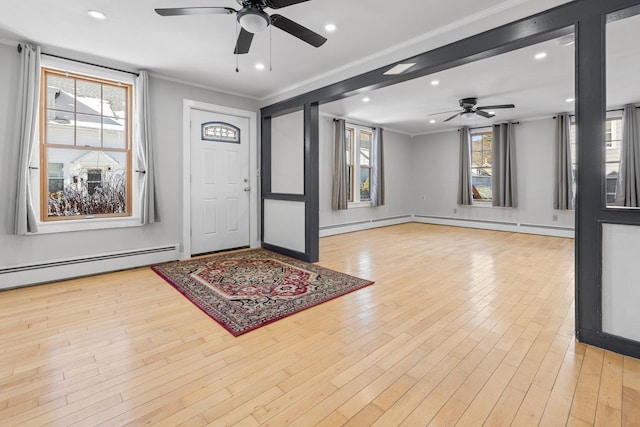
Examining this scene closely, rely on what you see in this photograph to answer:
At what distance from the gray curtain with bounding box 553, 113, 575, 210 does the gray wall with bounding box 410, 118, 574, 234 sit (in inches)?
11.0

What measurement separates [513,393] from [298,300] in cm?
187

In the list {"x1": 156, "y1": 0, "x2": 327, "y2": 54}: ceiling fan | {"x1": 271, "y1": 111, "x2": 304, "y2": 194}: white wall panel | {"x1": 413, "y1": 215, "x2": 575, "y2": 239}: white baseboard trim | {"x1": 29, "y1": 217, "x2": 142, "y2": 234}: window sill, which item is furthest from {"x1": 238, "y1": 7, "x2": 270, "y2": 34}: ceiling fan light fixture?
{"x1": 413, "y1": 215, "x2": 575, "y2": 239}: white baseboard trim

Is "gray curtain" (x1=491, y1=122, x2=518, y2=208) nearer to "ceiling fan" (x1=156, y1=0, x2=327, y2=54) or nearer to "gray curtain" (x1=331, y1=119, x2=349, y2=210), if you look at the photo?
"gray curtain" (x1=331, y1=119, x2=349, y2=210)

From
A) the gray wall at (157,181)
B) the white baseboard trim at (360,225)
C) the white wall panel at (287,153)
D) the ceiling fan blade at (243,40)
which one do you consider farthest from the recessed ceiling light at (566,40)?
the white baseboard trim at (360,225)

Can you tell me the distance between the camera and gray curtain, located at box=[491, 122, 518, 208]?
732cm

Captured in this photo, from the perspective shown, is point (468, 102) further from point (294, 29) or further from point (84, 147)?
point (84, 147)

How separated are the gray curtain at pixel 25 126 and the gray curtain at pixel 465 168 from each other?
335 inches

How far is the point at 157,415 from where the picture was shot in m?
1.52

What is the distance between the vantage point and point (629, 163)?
18.7 ft

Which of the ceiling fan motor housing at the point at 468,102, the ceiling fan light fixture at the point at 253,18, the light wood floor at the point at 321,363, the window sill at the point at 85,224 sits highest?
the ceiling fan motor housing at the point at 468,102

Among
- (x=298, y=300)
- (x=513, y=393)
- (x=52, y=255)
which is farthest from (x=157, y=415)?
(x=52, y=255)

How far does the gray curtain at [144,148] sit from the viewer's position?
164 inches

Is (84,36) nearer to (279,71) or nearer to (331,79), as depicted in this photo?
(279,71)

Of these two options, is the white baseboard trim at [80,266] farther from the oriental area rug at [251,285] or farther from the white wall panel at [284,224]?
the white wall panel at [284,224]
